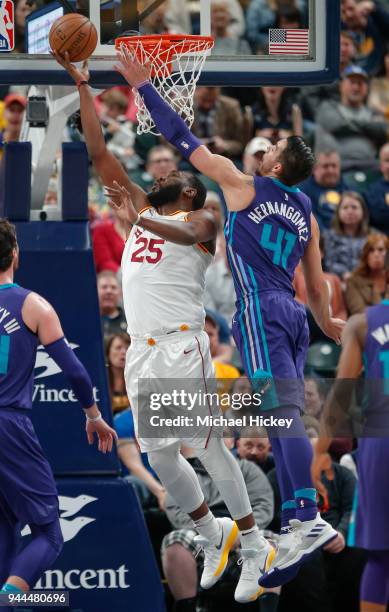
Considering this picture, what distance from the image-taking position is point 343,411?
317 inches

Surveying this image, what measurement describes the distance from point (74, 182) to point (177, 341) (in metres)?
1.76

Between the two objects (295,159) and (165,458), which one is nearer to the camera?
(295,159)

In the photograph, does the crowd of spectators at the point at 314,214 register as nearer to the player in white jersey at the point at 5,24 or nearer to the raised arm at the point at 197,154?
the raised arm at the point at 197,154

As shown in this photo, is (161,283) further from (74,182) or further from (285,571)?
(285,571)

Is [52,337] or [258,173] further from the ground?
[258,173]

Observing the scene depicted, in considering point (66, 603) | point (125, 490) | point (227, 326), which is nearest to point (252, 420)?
point (125, 490)

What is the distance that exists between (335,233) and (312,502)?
5.70 m

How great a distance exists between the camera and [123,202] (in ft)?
23.5

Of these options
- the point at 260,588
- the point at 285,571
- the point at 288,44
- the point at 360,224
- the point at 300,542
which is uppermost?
the point at 288,44

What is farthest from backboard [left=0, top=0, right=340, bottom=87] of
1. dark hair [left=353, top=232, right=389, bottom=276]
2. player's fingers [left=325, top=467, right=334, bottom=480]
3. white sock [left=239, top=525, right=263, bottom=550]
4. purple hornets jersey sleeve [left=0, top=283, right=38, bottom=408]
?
dark hair [left=353, top=232, right=389, bottom=276]

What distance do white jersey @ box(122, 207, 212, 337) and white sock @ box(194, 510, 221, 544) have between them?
117 cm

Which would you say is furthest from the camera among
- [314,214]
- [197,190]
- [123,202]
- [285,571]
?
[314,214]

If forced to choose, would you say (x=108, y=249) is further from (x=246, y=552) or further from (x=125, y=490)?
(x=246, y=552)

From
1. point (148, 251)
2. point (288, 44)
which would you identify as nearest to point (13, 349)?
point (148, 251)
